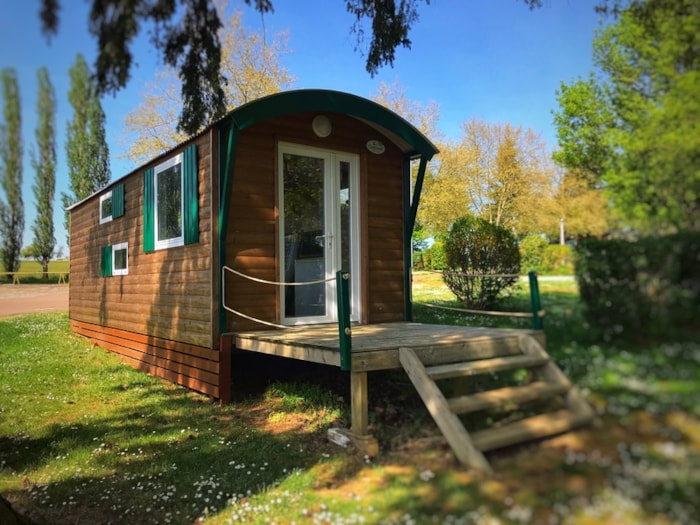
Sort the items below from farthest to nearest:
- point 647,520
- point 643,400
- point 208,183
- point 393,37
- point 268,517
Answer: point 208,183 < point 393,37 < point 268,517 < point 643,400 < point 647,520

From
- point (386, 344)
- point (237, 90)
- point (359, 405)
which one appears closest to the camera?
point (359, 405)

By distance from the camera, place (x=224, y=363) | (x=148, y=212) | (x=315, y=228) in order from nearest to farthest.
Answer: (x=224, y=363) → (x=315, y=228) → (x=148, y=212)

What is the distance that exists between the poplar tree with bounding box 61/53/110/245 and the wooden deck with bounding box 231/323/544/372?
1999 mm

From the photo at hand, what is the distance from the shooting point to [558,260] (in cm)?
192

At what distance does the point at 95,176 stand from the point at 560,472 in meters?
4.53

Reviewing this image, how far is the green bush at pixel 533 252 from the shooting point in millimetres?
2041

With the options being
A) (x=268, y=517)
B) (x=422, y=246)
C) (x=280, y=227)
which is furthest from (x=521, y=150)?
(x=280, y=227)

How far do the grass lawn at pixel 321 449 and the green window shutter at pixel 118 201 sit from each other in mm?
2266

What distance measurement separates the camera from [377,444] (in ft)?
10.6

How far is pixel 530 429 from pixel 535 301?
552 mm

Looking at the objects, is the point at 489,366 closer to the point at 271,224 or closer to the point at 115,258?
the point at 271,224

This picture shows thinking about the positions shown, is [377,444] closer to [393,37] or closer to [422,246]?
[422,246]

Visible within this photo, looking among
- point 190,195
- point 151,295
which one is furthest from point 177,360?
point 190,195

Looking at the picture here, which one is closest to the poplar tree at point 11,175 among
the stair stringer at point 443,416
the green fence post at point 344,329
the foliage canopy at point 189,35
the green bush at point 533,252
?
the foliage canopy at point 189,35
